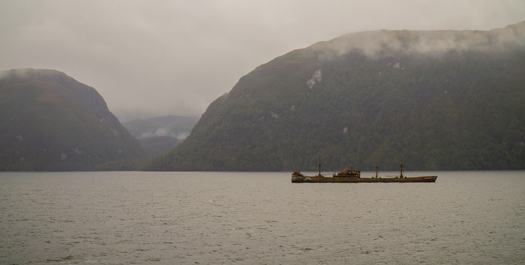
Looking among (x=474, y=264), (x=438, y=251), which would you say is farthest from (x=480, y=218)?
(x=474, y=264)

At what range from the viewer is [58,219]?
7450cm

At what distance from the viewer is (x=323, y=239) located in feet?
176

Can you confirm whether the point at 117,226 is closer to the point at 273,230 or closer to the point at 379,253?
the point at 273,230

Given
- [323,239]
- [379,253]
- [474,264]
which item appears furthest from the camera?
[323,239]

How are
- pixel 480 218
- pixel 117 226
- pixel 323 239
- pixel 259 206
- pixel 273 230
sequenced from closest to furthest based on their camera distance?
pixel 323 239 < pixel 273 230 < pixel 117 226 < pixel 480 218 < pixel 259 206

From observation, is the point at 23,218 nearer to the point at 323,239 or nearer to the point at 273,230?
the point at 273,230

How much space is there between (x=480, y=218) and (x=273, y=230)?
123 feet

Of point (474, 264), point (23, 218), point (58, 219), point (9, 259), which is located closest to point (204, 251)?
point (9, 259)

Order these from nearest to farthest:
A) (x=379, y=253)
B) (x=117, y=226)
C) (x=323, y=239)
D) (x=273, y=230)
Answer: (x=379, y=253)
(x=323, y=239)
(x=273, y=230)
(x=117, y=226)

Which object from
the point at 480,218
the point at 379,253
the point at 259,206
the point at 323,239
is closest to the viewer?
the point at 379,253

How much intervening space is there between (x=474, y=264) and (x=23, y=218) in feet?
230

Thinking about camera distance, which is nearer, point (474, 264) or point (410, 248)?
point (474, 264)

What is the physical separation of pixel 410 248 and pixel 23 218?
63.6m

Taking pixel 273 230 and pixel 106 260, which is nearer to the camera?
pixel 106 260
